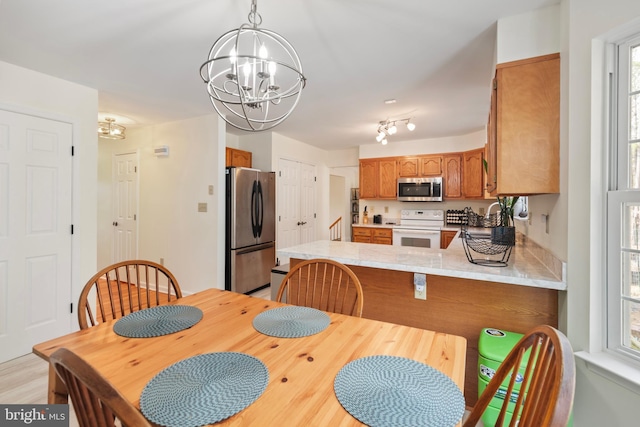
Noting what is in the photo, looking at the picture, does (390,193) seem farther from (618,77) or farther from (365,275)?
(618,77)

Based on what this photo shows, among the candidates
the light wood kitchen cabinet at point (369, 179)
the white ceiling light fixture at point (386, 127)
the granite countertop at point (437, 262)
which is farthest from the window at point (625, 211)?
the light wood kitchen cabinet at point (369, 179)

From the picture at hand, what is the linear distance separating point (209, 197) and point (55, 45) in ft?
6.53

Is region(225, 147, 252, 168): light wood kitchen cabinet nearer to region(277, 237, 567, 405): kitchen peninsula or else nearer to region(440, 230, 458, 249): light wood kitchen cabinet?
region(277, 237, 567, 405): kitchen peninsula

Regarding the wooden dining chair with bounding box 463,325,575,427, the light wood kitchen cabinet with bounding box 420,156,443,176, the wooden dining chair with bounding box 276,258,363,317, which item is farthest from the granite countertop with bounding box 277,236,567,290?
the light wood kitchen cabinet with bounding box 420,156,443,176

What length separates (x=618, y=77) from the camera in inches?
53.3

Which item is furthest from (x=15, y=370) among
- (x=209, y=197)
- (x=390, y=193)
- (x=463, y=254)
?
(x=390, y=193)

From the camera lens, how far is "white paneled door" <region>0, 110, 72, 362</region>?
7.86ft

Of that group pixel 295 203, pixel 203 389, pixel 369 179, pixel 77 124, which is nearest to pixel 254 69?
pixel 203 389

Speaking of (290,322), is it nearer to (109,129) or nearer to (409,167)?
(109,129)

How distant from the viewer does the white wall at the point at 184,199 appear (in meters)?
3.76

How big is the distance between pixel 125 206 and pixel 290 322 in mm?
4318

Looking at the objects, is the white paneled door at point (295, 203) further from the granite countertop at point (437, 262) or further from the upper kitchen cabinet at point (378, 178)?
the granite countertop at point (437, 262)

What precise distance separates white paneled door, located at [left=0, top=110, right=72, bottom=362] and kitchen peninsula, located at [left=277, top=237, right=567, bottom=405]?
2.18 m

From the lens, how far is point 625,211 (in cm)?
132
